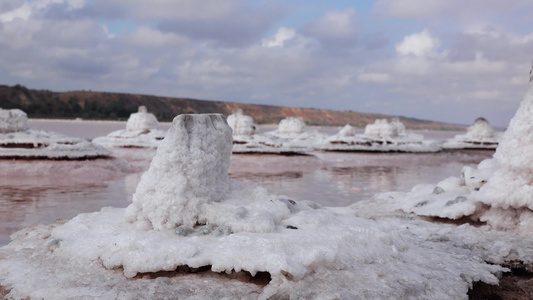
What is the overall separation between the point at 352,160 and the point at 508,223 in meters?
12.7

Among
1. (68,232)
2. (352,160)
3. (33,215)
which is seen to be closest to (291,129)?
(352,160)

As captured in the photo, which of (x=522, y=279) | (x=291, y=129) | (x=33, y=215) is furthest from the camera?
(x=291, y=129)

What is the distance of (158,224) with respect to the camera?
3.89 metres

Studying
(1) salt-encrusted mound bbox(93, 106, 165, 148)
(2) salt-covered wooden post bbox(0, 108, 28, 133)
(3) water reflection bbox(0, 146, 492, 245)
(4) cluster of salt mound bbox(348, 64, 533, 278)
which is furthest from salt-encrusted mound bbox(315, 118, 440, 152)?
(4) cluster of salt mound bbox(348, 64, 533, 278)

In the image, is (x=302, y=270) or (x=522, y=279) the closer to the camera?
(x=302, y=270)

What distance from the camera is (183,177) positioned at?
4.08 m

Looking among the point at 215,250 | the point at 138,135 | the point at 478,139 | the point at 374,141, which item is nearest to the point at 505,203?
the point at 215,250

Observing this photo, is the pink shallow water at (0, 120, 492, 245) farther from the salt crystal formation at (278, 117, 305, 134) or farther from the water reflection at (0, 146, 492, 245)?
the salt crystal formation at (278, 117, 305, 134)

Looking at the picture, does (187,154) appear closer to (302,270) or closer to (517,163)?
(302,270)

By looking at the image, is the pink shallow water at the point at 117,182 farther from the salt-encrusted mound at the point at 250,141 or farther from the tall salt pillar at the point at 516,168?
the tall salt pillar at the point at 516,168

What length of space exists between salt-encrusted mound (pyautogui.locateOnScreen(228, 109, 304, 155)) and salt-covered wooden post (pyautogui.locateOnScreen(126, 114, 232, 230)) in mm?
11563

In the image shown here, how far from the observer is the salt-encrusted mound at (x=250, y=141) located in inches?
647

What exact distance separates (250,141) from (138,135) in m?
6.06

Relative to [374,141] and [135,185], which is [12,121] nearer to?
[135,185]
